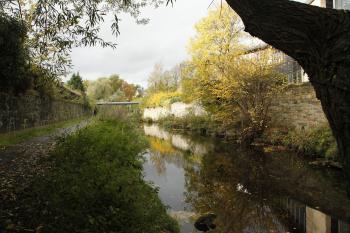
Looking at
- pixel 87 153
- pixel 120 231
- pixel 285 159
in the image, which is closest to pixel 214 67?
pixel 285 159

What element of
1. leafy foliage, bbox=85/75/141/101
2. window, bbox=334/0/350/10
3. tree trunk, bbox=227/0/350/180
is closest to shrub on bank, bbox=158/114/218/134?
window, bbox=334/0/350/10

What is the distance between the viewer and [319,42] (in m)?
2.55

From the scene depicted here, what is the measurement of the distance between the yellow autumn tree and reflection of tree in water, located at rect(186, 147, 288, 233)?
14.1ft

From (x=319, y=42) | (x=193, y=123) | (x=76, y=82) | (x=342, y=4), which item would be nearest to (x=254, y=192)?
(x=319, y=42)

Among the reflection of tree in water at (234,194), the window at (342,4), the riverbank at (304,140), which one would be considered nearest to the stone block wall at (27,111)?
the reflection of tree in water at (234,194)

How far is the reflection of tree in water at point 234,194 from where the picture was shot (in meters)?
7.88

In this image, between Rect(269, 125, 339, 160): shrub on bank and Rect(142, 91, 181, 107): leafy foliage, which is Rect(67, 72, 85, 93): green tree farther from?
Rect(269, 125, 339, 160): shrub on bank

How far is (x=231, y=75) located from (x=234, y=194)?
10.1m

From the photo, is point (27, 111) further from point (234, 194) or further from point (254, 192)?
point (254, 192)

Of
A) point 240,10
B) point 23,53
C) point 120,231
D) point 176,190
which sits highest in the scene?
point 23,53

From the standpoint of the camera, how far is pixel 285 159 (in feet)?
47.4

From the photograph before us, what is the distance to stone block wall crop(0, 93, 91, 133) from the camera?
608 inches

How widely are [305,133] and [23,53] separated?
12.0m

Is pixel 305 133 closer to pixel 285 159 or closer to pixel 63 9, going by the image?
pixel 285 159
